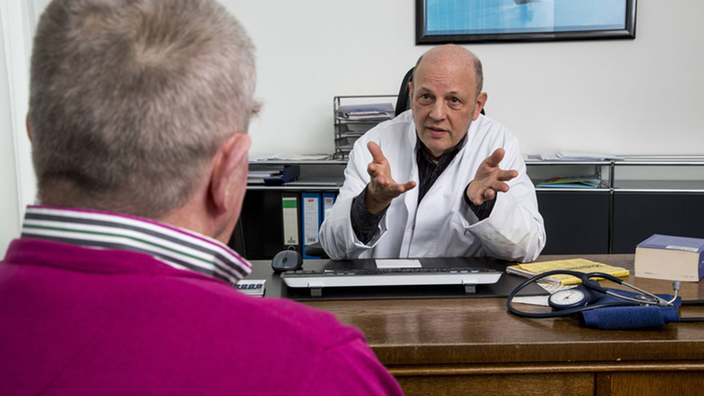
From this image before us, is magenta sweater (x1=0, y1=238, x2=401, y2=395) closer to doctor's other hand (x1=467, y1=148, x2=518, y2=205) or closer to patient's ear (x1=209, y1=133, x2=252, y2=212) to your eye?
patient's ear (x1=209, y1=133, x2=252, y2=212)

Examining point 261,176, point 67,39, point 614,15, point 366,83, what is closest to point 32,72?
point 67,39

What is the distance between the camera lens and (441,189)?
1.84 meters

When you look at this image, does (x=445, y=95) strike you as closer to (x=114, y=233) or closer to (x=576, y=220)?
(x=576, y=220)

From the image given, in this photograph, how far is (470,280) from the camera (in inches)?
49.9

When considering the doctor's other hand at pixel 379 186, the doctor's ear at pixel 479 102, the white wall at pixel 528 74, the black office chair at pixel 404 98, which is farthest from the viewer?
the white wall at pixel 528 74

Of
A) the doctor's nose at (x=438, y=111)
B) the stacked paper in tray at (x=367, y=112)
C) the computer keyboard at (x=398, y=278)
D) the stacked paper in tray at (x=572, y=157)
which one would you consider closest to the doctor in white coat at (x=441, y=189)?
the doctor's nose at (x=438, y=111)

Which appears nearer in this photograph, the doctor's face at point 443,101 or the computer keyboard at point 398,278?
the computer keyboard at point 398,278

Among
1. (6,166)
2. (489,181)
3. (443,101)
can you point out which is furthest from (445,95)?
(6,166)

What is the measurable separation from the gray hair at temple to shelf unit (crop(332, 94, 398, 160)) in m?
2.40

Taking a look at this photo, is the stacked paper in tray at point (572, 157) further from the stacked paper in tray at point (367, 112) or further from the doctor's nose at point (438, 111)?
the doctor's nose at point (438, 111)

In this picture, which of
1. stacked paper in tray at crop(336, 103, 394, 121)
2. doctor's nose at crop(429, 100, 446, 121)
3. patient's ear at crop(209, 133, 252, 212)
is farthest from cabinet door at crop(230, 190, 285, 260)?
patient's ear at crop(209, 133, 252, 212)

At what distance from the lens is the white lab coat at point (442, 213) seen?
5.14 ft

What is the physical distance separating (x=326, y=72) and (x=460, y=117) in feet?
4.86

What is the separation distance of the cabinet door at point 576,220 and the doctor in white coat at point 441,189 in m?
0.88
